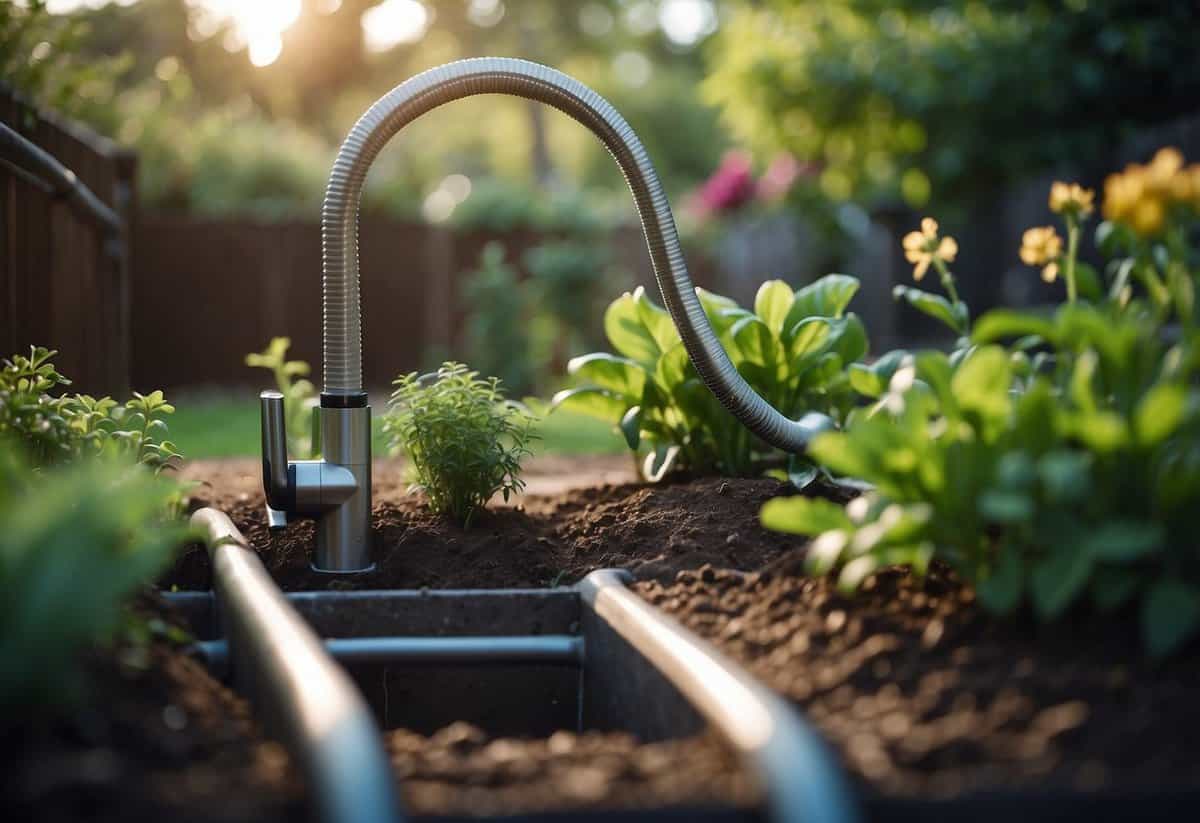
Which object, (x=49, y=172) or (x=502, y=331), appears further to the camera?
(x=502, y=331)

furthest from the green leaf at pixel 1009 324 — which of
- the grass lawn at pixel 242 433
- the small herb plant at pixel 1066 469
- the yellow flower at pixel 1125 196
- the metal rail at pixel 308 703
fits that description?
the grass lawn at pixel 242 433

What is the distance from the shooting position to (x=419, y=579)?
2.17 meters

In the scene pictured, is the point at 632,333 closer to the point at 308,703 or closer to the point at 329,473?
the point at 329,473

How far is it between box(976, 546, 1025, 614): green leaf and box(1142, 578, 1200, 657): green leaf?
0.46ft

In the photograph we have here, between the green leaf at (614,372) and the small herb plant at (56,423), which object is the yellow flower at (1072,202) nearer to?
the green leaf at (614,372)

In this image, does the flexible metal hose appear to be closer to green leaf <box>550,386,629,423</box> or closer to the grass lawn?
green leaf <box>550,386,629,423</box>

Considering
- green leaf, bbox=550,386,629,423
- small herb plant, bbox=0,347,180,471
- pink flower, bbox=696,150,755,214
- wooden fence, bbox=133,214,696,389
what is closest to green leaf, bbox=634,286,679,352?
green leaf, bbox=550,386,629,423

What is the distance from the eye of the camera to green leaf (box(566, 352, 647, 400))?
271 cm

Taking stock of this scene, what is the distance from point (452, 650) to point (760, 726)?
2.70 ft

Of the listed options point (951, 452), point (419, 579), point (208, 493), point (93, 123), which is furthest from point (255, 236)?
point (951, 452)

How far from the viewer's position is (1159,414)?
1312mm

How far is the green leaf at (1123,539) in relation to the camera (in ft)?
4.09

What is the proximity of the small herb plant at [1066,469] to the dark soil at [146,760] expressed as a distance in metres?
0.68

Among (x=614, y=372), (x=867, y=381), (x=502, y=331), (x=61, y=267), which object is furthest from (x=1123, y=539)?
(x=502, y=331)
